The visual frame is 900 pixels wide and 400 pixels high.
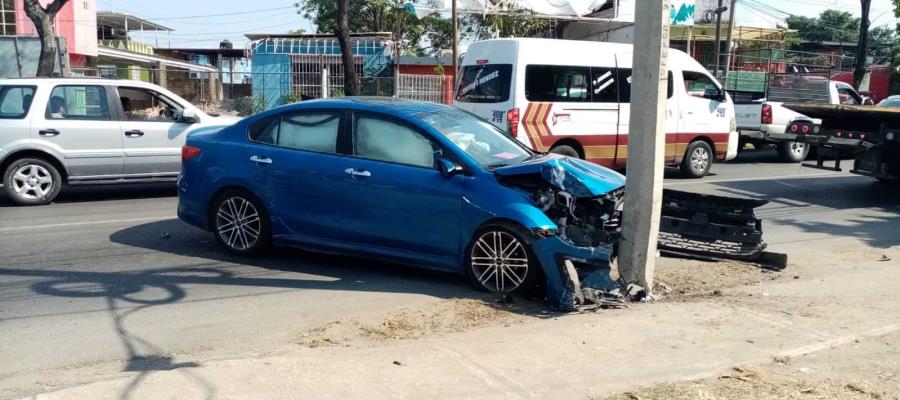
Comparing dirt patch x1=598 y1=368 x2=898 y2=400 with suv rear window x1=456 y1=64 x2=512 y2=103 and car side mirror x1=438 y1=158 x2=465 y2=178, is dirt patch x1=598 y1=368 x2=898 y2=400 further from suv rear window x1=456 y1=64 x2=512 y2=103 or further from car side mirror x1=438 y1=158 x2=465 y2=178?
suv rear window x1=456 y1=64 x2=512 y2=103

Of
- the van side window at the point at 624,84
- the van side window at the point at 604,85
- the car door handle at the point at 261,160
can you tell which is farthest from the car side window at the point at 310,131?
the van side window at the point at 624,84

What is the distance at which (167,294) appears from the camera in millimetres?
6645

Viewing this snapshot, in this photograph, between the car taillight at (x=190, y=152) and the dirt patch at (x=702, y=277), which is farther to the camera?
the car taillight at (x=190, y=152)

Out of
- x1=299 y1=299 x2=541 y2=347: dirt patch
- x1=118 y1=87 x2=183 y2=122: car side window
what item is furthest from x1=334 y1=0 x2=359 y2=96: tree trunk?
x1=299 y1=299 x2=541 y2=347: dirt patch

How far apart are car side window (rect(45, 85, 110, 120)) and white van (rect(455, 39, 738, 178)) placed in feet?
18.6

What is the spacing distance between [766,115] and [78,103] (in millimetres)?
14452

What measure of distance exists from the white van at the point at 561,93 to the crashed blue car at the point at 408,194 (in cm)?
529

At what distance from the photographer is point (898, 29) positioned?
32219mm

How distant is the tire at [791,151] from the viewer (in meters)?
18.4

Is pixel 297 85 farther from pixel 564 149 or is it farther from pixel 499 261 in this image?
pixel 499 261

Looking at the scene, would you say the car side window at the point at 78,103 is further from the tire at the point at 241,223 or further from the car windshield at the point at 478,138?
the car windshield at the point at 478,138

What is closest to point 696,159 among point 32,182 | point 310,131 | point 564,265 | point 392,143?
point 392,143

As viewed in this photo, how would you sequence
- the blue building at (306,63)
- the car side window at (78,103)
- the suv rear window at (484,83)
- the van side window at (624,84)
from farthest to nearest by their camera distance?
1. the blue building at (306,63)
2. the van side window at (624,84)
3. the suv rear window at (484,83)
4. the car side window at (78,103)

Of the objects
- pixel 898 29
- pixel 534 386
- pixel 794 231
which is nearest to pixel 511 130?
pixel 794 231
